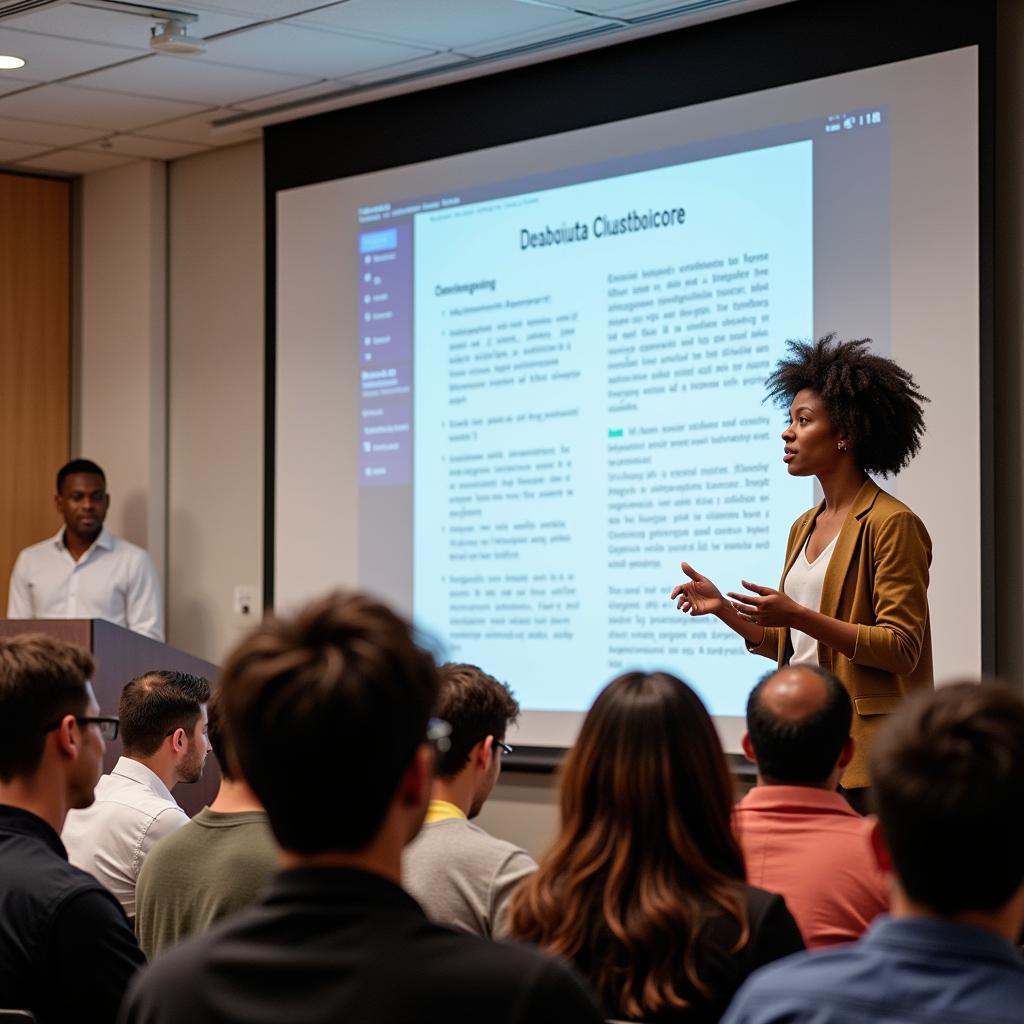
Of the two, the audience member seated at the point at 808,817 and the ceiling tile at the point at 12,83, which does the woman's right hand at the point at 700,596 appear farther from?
the ceiling tile at the point at 12,83

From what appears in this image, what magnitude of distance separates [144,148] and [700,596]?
162 inches

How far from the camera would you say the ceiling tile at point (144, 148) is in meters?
6.44

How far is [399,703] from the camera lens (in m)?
1.15

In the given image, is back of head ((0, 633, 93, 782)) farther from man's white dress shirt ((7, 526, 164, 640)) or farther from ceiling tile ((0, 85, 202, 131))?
man's white dress shirt ((7, 526, 164, 640))

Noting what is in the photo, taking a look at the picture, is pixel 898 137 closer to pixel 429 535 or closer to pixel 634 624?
pixel 634 624

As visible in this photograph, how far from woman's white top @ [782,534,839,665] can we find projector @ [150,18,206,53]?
2760 millimetres

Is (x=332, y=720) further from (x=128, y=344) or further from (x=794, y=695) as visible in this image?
(x=128, y=344)

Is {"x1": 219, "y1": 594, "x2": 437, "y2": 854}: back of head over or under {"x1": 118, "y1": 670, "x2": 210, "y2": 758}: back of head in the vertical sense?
over

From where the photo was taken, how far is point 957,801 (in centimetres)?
114

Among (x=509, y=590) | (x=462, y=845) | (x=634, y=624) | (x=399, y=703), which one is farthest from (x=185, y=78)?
(x=399, y=703)

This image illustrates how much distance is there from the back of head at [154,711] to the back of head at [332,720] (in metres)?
2.05

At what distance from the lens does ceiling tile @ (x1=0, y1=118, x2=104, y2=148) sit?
246 inches

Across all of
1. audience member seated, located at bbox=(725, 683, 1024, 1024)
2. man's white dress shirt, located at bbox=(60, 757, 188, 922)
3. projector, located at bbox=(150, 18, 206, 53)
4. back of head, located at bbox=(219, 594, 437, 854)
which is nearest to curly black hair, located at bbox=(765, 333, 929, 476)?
man's white dress shirt, located at bbox=(60, 757, 188, 922)

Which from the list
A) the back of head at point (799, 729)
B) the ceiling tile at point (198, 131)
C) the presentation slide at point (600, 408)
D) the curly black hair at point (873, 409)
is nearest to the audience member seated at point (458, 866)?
the back of head at point (799, 729)
